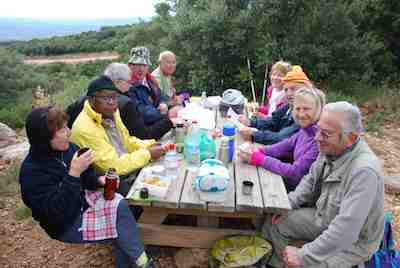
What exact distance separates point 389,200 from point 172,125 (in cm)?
252

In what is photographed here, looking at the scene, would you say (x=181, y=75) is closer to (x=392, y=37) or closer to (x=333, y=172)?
(x=392, y=37)

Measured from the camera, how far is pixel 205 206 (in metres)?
2.50

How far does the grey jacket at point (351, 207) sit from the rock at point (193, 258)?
0.83 metres

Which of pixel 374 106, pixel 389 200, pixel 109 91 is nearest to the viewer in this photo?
pixel 109 91

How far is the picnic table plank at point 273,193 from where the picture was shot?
2514 mm

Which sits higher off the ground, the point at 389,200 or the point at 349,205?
the point at 349,205

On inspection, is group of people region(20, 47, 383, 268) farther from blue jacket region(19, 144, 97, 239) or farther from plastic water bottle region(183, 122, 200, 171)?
plastic water bottle region(183, 122, 200, 171)

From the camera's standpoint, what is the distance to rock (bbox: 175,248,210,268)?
289 cm

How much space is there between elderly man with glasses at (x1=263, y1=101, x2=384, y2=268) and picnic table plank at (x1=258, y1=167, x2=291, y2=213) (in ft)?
0.79

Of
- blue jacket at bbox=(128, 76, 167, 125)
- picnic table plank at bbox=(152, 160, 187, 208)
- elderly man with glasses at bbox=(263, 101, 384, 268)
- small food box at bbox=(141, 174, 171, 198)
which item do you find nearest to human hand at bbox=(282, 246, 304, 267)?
elderly man with glasses at bbox=(263, 101, 384, 268)

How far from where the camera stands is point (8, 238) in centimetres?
344

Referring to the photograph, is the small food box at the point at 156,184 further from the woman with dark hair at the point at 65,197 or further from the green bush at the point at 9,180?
the green bush at the point at 9,180

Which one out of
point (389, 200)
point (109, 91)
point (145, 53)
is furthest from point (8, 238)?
point (389, 200)

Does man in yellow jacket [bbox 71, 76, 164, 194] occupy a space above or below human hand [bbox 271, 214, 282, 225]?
above
